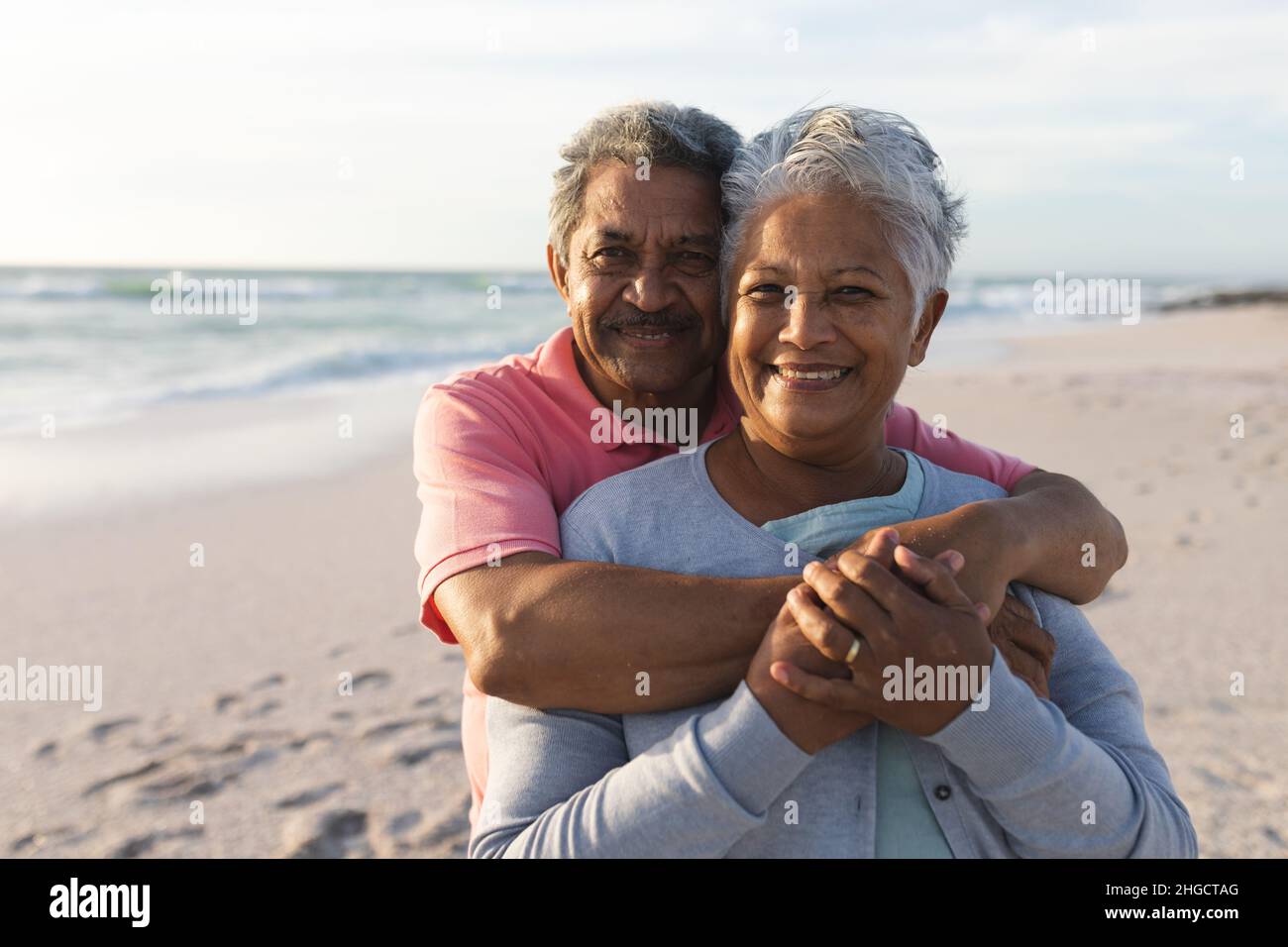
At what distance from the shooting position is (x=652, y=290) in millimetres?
2504

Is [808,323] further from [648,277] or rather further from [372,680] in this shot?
[372,680]

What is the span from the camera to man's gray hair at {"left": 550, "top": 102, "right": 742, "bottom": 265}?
2.48 m

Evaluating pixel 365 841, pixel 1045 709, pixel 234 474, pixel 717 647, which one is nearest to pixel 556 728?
pixel 717 647

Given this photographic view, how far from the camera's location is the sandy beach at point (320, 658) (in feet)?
12.6

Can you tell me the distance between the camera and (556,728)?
191 cm

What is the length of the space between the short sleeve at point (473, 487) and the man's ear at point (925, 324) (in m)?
0.82

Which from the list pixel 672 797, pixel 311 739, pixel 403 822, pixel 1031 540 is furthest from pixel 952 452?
pixel 311 739

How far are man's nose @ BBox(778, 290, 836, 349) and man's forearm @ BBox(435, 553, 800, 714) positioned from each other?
45 centimetres

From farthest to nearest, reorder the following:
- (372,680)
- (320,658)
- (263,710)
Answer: (320,658) → (372,680) → (263,710)

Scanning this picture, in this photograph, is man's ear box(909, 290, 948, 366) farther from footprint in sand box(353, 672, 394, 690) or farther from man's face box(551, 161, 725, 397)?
footprint in sand box(353, 672, 394, 690)

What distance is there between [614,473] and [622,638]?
2.70 feet

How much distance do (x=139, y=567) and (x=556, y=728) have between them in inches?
200

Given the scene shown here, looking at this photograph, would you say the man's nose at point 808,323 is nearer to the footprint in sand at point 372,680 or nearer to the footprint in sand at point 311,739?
the footprint in sand at point 311,739

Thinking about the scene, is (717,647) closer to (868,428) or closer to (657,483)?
(657,483)
